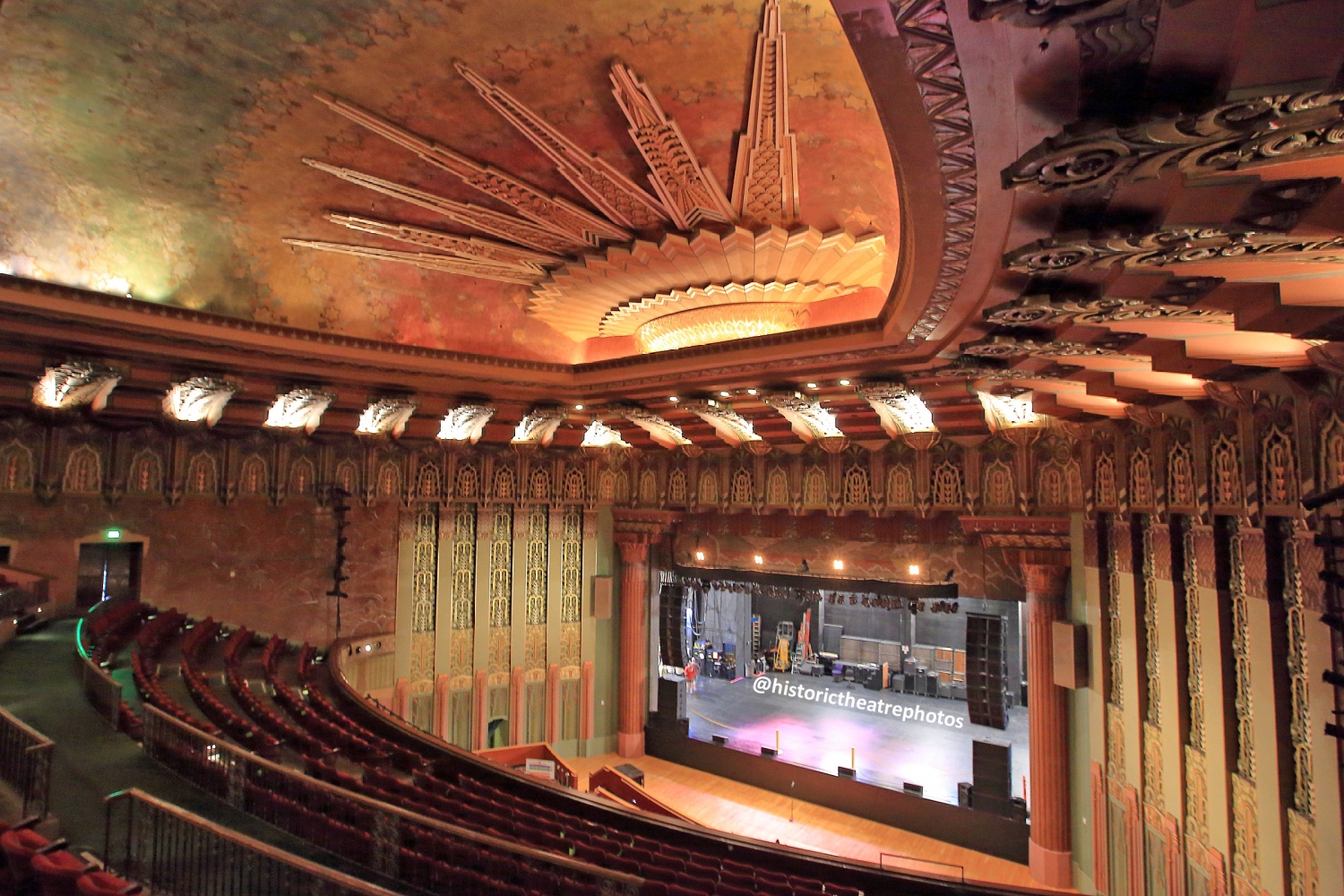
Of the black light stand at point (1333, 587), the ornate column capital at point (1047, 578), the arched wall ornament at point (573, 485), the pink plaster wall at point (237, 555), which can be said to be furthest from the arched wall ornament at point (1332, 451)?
the pink plaster wall at point (237, 555)

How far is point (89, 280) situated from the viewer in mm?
8156

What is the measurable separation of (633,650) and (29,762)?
488 inches

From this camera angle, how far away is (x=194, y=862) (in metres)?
4.53

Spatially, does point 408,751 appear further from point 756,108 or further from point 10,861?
point 756,108

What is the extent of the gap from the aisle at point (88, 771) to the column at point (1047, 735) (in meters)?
9.99

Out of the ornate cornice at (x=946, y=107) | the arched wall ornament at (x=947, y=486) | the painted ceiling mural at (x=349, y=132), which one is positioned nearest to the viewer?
the ornate cornice at (x=946, y=107)

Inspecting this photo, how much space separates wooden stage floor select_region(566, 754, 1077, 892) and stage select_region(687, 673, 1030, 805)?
794mm

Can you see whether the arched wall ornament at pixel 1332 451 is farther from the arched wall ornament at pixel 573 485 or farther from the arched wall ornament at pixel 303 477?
the arched wall ornament at pixel 303 477

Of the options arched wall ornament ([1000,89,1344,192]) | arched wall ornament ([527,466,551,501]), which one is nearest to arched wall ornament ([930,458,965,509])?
arched wall ornament ([527,466,551,501])

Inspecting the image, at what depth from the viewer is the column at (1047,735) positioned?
36.5ft

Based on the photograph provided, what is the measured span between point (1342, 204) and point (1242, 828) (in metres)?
6.94

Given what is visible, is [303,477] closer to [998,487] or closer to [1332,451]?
[998,487]

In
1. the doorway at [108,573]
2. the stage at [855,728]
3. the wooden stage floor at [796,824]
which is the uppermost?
the doorway at [108,573]

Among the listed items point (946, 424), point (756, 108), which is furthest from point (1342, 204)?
point (946, 424)
